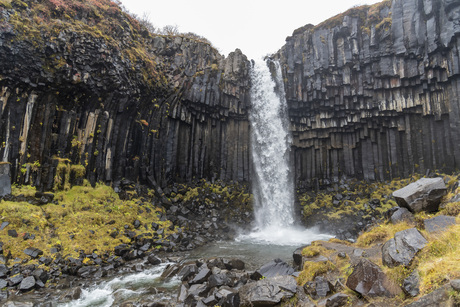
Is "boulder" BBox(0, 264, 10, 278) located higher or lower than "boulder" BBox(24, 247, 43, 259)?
lower

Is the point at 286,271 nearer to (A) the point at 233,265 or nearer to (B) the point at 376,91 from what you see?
(A) the point at 233,265

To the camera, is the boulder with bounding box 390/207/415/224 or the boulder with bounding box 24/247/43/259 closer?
the boulder with bounding box 390/207/415/224

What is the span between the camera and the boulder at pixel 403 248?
5.30 metres

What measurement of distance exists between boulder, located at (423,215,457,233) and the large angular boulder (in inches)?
88.6

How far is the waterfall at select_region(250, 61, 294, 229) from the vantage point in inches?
918

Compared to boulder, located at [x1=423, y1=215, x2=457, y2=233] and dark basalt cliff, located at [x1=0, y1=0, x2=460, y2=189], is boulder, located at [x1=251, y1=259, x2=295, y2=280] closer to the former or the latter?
boulder, located at [x1=423, y1=215, x2=457, y2=233]

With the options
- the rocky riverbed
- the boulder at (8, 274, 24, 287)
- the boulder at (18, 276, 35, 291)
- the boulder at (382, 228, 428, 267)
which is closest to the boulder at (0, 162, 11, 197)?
the rocky riverbed

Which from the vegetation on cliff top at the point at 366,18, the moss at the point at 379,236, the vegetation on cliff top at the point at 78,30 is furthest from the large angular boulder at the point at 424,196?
the vegetation on cliff top at the point at 366,18

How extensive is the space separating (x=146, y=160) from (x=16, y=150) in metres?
7.84

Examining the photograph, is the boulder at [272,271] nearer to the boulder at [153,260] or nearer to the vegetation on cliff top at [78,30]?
the boulder at [153,260]

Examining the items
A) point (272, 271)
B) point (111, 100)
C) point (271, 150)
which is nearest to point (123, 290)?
point (272, 271)

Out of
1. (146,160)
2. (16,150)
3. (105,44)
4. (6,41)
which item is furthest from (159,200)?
(6,41)

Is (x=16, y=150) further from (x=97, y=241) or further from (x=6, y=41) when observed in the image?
(x=97, y=241)

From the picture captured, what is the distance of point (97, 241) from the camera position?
1212 centimetres
